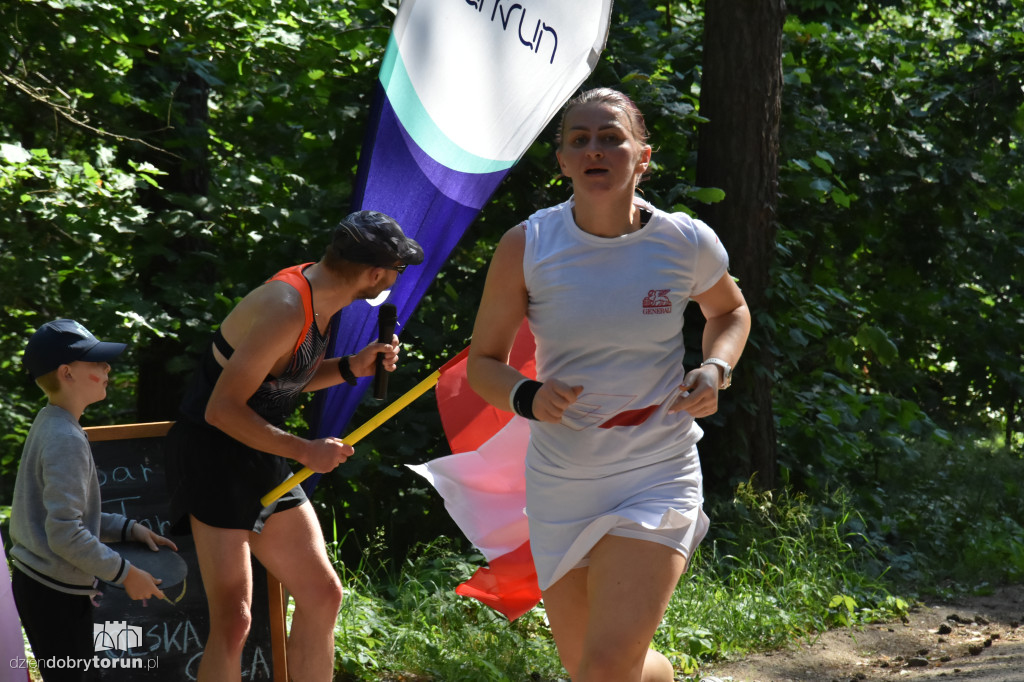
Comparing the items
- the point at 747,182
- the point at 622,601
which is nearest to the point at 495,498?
the point at 622,601

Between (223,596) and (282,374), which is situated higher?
(282,374)

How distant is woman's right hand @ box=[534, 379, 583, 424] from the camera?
262 centimetres

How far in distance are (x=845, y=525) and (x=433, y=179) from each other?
4.12 metres

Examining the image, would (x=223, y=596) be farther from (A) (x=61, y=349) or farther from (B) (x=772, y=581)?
(B) (x=772, y=581)

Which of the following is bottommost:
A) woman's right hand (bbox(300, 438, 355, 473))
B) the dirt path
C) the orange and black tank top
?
the dirt path

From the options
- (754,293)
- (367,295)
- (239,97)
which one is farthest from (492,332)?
(239,97)

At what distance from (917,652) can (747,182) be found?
3081 millimetres

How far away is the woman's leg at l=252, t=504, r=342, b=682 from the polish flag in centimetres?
57

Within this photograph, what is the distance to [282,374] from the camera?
343 centimetres

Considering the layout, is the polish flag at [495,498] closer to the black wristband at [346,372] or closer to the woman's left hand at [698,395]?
the black wristband at [346,372]

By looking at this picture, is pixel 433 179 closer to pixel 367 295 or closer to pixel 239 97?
pixel 367 295

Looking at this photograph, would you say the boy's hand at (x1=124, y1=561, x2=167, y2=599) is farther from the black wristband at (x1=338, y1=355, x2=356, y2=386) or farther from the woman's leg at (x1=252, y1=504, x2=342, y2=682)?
the black wristband at (x1=338, y1=355, x2=356, y2=386)

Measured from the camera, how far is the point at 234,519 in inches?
133

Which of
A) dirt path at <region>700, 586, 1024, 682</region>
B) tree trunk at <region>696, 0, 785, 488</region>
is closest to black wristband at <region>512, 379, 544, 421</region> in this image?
dirt path at <region>700, 586, 1024, 682</region>
